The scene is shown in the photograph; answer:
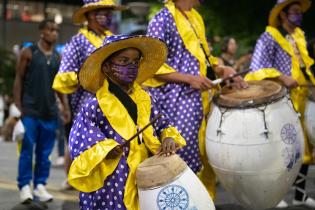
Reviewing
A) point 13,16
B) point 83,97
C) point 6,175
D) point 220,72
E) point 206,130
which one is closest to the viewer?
point 206,130

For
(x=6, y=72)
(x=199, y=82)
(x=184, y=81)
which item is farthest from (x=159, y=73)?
(x=6, y=72)

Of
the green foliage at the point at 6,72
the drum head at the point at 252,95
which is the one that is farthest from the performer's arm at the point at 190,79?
the green foliage at the point at 6,72

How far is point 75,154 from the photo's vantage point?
3594 mm

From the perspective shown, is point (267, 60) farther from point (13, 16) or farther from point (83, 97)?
point (13, 16)

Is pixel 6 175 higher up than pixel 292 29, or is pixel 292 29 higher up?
pixel 292 29

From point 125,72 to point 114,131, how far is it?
1.17ft

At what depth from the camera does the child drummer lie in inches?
141

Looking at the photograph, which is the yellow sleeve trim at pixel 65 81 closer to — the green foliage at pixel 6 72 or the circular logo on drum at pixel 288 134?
the circular logo on drum at pixel 288 134

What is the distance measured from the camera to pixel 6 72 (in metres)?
21.7

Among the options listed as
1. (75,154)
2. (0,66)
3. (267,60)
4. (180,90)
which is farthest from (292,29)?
(0,66)

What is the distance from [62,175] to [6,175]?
694mm

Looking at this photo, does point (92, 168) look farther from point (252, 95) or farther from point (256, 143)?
point (252, 95)

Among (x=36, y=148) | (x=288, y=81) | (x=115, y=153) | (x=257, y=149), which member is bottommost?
(x=36, y=148)

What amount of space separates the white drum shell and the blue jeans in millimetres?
2885
